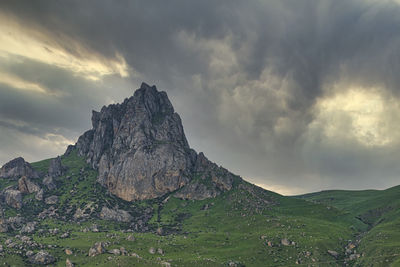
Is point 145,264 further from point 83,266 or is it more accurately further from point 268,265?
point 268,265

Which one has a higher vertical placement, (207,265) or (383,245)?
(383,245)

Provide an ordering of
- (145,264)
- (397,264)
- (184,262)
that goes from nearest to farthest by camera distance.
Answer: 1. (397,264)
2. (145,264)
3. (184,262)

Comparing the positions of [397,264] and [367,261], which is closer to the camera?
[397,264]

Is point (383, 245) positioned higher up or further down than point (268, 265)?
higher up

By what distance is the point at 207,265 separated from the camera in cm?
18975

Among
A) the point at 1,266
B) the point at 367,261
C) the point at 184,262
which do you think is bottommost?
the point at 1,266

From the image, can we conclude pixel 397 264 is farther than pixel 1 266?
No

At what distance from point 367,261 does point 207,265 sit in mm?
102924

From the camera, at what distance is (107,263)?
188 metres

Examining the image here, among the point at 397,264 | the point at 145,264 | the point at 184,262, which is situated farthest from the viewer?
the point at 184,262

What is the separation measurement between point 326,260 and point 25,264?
684 ft

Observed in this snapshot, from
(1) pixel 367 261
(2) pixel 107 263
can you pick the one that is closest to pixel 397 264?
(1) pixel 367 261

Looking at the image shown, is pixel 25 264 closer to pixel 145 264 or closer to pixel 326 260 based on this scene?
pixel 145 264

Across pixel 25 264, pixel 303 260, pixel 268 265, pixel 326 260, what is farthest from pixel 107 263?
pixel 326 260
